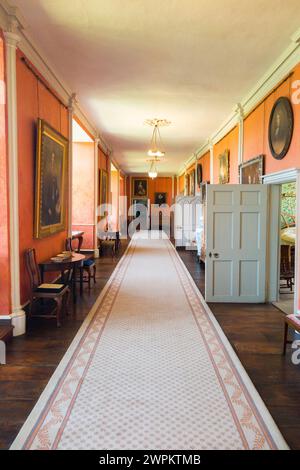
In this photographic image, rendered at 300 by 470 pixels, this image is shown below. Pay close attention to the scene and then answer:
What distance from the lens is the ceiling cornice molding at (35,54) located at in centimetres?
413

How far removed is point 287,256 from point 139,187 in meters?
17.9

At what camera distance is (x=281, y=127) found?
544cm

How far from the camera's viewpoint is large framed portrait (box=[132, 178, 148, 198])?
80.9ft

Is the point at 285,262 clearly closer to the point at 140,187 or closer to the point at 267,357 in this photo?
the point at 267,357

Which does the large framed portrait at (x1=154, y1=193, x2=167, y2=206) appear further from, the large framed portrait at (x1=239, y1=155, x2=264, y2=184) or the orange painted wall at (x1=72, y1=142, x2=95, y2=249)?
the large framed portrait at (x1=239, y1=155, x2=264, y2=184)

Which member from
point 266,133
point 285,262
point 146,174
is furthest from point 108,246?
point 146,174

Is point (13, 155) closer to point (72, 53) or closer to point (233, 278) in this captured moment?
point (72, 53)

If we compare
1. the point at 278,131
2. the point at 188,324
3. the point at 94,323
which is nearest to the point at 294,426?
the point at 188,324

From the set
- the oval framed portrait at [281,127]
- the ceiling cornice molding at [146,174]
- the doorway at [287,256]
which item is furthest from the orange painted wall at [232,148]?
the ceiling cornice molding at [146,174]

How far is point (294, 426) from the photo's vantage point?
276 centimetres

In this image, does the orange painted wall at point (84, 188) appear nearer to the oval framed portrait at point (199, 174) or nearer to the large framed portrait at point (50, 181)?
the large framed portrait at point (50, 181)

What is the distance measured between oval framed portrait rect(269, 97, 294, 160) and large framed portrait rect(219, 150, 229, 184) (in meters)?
3.21

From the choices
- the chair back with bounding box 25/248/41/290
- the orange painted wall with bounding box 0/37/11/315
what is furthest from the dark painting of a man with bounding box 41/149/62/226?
the orange painted wall with bounding box 0/37/11/315

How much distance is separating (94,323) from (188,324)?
4.61ft
